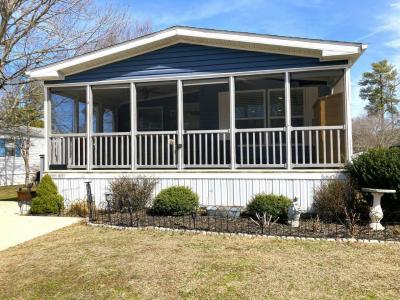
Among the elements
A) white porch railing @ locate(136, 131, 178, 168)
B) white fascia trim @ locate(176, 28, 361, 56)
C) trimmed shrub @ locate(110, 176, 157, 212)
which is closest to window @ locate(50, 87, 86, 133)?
white porch railing @ locate(136, 131, 178, 168)

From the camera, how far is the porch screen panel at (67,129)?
10734 mm

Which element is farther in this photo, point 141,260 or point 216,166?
point 216,166

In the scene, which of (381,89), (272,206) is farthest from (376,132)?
(272,206)

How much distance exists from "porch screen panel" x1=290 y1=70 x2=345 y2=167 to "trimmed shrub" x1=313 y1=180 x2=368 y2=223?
3.02 ft

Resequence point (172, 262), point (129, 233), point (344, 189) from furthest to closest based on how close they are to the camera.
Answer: point (344, 189)
point (129, 233)
point (172, 262)

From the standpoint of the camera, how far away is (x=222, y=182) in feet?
31.1

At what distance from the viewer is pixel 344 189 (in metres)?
8.01

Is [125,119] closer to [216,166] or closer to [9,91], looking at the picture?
[216,166]

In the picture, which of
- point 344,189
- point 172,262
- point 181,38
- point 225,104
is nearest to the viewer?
point 172,262

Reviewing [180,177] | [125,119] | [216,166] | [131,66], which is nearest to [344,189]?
[216,166]

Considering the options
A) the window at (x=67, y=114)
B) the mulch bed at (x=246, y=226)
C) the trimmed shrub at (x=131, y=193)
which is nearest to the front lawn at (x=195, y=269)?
the mulch bed at (x=246, y=226)

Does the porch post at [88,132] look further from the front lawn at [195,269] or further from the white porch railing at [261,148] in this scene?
the white porch railing at [261,148]

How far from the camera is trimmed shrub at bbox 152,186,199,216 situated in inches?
341

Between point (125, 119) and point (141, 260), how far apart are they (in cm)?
947
